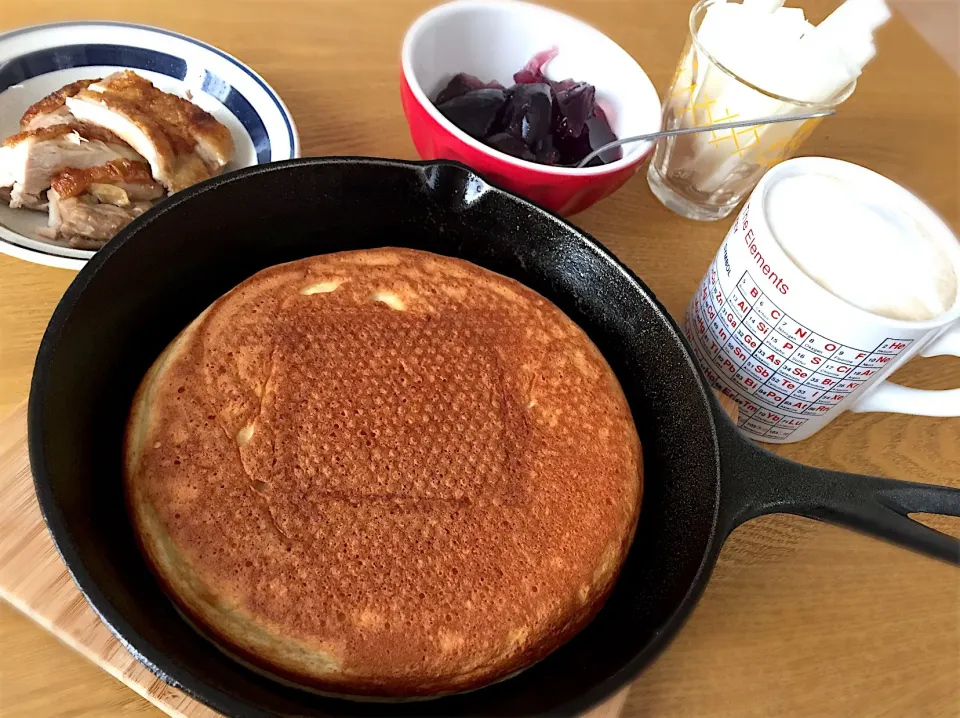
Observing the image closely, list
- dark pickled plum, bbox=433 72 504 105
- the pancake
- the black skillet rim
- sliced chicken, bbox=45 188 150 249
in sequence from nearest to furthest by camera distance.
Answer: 1. the black skillet rim
2. the pancake
3. sliced chicken, bbox=45 188 150 249
4. dark pickled plum, bbox=433 72 504 105

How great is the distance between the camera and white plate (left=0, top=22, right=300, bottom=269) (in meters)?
0.93

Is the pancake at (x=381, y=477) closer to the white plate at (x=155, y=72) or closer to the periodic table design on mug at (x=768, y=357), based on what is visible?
the periodic table design on mug at (x=768, y=357)

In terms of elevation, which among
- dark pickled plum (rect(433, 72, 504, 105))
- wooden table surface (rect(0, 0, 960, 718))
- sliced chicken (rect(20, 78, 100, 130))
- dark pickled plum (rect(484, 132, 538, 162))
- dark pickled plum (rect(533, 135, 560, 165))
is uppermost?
dark pickled plum (rect(433, 72, 504, 105))

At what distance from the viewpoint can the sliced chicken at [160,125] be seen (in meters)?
0.85

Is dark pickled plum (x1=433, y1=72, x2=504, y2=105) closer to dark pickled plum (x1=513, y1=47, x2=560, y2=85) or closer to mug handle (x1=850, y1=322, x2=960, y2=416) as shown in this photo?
dark pickled plum (x1=513, y1=47, x2=560, y2=85)

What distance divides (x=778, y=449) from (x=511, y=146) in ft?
1.55

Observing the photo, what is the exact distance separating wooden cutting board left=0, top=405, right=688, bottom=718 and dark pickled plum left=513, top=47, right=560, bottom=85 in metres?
0.72

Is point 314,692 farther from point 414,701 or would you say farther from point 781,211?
point 781,211

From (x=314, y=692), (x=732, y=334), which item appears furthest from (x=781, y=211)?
(x=314, y=692)

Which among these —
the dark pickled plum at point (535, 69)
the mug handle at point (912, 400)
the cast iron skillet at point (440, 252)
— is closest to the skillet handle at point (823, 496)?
the cast iron skillet at point (440, 252)

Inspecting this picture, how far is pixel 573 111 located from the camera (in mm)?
886

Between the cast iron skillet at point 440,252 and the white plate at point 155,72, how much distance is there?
7.9 inches

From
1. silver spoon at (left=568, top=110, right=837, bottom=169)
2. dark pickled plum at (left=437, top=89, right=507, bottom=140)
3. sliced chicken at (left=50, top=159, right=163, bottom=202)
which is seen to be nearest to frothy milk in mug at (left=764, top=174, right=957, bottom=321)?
silver spoon at (left=568, top=110, right=837, bottom=169)

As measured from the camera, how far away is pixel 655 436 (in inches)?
29.0
